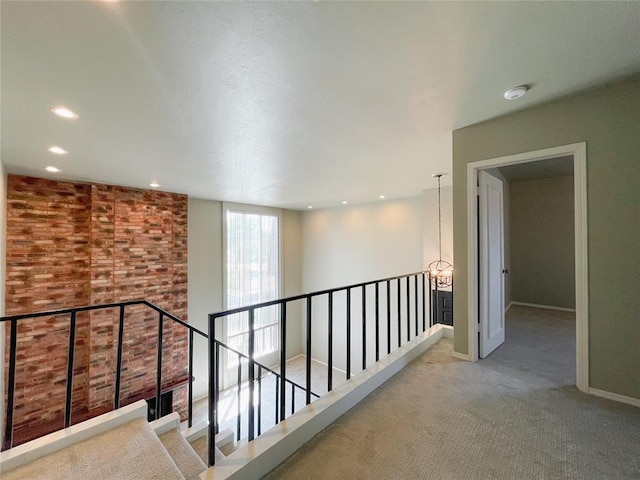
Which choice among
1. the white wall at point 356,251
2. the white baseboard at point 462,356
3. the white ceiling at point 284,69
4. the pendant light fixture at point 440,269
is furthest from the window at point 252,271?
the white baseboard at point 462,356

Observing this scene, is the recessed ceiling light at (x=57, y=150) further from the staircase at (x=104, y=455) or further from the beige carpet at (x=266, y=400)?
the beige carpet at (x=266, y=400)

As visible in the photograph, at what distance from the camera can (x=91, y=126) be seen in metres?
2.30

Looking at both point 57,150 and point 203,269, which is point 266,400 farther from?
point 57,150

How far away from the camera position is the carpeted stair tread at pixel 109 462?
1615 mm

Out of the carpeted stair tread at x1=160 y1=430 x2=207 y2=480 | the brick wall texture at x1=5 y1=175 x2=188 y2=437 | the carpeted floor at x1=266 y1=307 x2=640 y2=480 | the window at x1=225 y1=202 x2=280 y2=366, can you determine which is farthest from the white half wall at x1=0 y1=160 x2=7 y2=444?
the carpeted floor at x1=266 y1=307 x2=640 y2=480

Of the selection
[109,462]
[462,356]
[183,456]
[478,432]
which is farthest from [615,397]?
[109,462]

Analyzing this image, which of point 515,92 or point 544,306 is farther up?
point 515,92

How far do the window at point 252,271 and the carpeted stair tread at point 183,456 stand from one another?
378cm

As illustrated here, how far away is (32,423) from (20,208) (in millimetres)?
3123

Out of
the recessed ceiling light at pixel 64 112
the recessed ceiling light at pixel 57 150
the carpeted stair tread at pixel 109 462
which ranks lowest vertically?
the carpeted stair tread at pixel 109 462

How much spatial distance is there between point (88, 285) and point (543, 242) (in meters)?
8.22

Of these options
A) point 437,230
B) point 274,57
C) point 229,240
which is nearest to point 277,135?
point 274,57

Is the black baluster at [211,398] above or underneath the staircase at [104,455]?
above

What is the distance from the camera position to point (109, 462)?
1.72m
